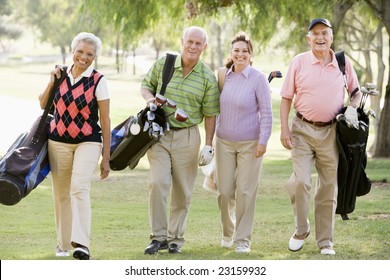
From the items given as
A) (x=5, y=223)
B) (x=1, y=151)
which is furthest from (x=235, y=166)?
(x=1, y=151)

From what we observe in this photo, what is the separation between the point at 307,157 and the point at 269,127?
48cm

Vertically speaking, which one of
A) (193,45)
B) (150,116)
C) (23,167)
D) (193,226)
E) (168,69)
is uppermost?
(193,45)

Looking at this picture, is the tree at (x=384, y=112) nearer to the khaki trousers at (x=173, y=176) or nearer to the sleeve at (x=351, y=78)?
the sleeve at (x=351, y=78)

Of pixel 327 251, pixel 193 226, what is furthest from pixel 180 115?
pixel 193 226

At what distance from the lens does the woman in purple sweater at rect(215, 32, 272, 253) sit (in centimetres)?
892

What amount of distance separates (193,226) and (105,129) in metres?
3.96

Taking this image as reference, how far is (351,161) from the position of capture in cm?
913

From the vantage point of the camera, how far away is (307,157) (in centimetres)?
904

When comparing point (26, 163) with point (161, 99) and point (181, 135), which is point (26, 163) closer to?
point (161, 99)

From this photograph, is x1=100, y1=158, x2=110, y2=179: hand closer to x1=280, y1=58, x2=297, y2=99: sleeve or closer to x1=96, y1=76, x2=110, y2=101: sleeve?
x1=96, y1=76, x2=110, y2=101: sleeve

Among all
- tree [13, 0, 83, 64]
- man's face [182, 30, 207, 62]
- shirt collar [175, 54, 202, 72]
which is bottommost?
tree [13, 0, 83, 64]

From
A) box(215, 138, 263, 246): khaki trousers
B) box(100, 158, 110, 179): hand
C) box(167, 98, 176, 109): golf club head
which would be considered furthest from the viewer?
box(215, 138, 263, 246): khaki trousers

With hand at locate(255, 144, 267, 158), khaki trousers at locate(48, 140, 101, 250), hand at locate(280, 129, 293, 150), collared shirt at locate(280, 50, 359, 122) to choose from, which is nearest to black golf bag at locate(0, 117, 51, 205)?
khaki trousers at locate(48, 140, 101, 250)

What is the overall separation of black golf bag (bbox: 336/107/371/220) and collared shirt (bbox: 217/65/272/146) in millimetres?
675
